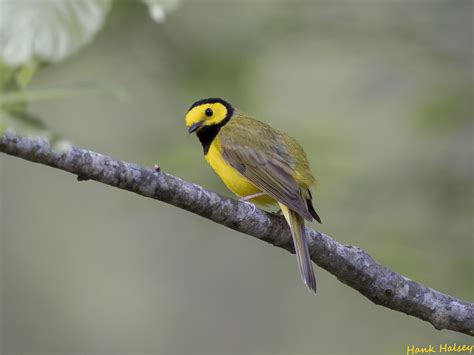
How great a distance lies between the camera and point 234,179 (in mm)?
5461

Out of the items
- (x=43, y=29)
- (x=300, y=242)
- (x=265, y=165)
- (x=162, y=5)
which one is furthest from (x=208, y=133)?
(x=43, y=29)

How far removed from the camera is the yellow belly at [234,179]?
213 inches

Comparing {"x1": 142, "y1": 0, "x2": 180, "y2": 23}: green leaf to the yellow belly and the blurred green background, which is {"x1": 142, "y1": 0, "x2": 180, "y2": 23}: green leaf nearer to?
the blurred green background

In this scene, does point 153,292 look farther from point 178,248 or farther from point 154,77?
point 154,77

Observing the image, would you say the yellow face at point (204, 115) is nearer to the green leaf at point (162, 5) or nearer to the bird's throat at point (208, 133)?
the bird's throat at point (208, 133)

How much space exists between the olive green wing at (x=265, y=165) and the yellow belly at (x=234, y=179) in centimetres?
5

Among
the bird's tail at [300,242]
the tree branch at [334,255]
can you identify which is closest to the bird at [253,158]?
the bird's tail at [300,242]

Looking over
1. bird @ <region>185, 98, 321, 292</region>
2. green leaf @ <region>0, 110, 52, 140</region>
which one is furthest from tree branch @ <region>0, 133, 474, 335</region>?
green leaf @ <region>0, 110, 52, 140</region>

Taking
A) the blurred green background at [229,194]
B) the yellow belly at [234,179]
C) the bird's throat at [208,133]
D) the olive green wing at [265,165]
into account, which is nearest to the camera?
the olive green wing at [265,165]

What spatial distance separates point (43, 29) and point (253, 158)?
12.9ft

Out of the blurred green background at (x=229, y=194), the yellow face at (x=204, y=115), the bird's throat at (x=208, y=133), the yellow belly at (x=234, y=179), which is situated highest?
the blurred green background at (x=229, y=194)

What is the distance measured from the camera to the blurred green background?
24.4 ft

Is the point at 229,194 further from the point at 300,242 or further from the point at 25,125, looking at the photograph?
the point at 25,125

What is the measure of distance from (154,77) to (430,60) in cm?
325
